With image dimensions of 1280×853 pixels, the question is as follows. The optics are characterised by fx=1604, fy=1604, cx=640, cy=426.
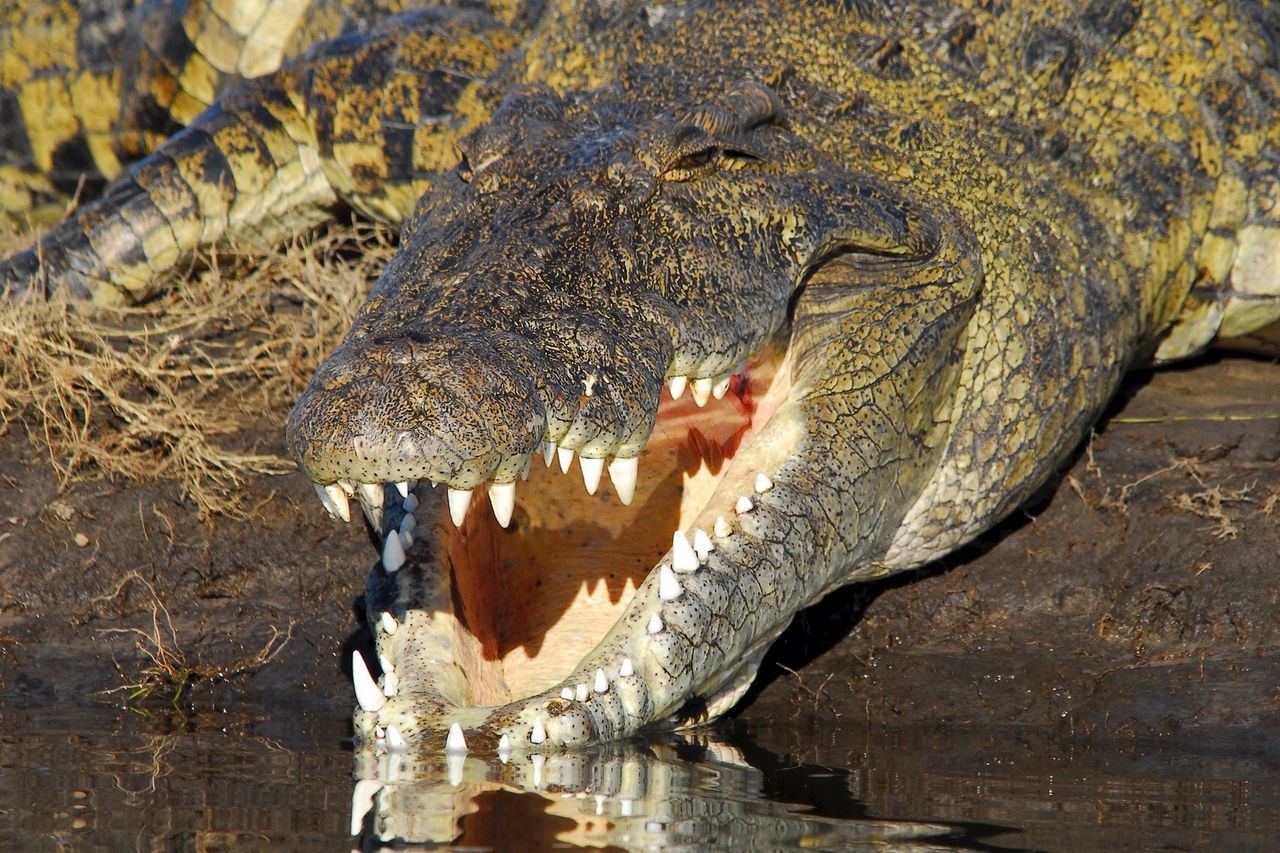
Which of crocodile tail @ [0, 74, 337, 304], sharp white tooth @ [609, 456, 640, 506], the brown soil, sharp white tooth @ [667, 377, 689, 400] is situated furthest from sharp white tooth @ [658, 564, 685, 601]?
crocodile tail @ [0, 74, 337, 304]

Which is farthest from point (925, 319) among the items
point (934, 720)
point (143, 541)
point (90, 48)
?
point (90, 48)

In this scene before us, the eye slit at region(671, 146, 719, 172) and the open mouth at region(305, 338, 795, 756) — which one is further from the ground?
the eye slit at region(671, 146, 719, 172)

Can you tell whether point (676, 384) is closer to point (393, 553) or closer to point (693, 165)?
point (693, 165)

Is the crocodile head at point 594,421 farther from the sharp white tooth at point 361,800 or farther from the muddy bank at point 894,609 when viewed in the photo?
the muddy bank at point 894,609

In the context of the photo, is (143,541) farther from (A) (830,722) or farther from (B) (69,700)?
(A) (830,722)

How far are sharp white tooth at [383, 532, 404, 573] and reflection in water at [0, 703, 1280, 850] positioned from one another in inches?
15.4

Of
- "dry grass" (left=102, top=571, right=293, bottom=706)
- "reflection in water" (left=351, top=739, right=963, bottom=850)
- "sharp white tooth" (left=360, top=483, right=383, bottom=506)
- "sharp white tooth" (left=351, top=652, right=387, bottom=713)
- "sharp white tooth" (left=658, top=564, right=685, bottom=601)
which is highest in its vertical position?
"sharp white tooth" (left=360, top=483, right=383, bottom=506)

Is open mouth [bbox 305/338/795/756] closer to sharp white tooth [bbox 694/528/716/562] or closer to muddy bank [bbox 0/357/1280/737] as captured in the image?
sharp white tooth [bbox 694/528/716/562]

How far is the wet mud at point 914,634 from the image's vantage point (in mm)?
3418

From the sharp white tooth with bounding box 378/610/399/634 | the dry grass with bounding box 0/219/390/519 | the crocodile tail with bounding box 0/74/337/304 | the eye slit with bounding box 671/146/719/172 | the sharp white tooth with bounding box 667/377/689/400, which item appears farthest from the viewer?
the crocodile tail with bounding box 0/74/337/304

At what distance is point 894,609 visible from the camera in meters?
4.06

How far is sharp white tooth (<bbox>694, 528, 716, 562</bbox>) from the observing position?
3.17 meters

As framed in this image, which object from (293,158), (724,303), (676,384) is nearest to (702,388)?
(676,384)

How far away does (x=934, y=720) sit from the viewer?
370 cm
